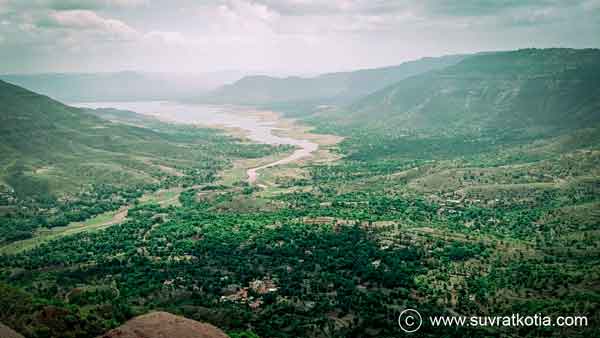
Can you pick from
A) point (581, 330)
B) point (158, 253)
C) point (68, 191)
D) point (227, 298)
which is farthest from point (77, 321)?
point (68, 191)

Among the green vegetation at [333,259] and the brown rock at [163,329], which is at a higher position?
the brown rock at [163,329]

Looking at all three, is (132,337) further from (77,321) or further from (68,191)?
(68,191)

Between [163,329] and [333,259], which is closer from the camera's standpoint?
[163,329]

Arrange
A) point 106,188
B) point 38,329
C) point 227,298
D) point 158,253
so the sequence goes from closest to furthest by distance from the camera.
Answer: point 38,329, point 227,298, point 158,253, point 106,188

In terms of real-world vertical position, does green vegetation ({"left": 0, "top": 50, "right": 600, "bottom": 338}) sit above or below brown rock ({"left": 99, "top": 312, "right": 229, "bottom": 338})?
below

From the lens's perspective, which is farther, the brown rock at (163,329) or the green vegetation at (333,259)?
the green vegetation at (333,259)

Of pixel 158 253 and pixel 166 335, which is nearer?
pixel 166 335

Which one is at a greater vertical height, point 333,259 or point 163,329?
point 163,329

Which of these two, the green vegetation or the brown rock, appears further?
the green vegetation
